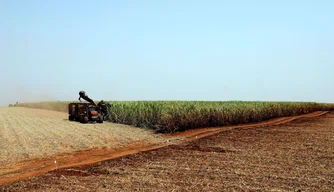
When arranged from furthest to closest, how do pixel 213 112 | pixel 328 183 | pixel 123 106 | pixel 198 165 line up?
pixel 123 106
pixel 213 112
pixel 198 165
pixel 328 183

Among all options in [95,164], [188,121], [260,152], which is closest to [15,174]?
[95,164]

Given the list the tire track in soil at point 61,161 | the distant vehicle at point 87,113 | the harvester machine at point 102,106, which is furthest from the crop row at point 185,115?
the tire track in soil at point 61,161

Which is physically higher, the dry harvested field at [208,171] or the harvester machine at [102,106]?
the harvester machine at [102,106]

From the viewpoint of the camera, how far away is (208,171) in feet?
44.9

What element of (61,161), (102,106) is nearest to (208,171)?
(61,161)

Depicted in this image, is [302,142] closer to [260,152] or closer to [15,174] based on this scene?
[260,152]

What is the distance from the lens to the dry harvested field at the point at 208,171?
11.7m

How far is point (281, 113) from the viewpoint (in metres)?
44.4

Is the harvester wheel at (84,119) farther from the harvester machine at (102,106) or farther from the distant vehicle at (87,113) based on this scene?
the harvester machine at (102,106)

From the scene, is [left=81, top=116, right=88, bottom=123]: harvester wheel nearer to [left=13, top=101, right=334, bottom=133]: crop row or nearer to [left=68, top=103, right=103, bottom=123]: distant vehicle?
[left=68, top=103, right=103, bottom=123]: distant vehicle

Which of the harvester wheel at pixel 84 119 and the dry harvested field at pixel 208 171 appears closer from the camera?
the dry harvested field at pixel 208 171

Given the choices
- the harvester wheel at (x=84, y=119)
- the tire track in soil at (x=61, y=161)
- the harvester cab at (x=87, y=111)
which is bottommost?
the tire track in soil at (x=61, y=161)

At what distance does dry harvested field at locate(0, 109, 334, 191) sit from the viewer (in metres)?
11.7

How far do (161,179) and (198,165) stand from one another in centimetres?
273
